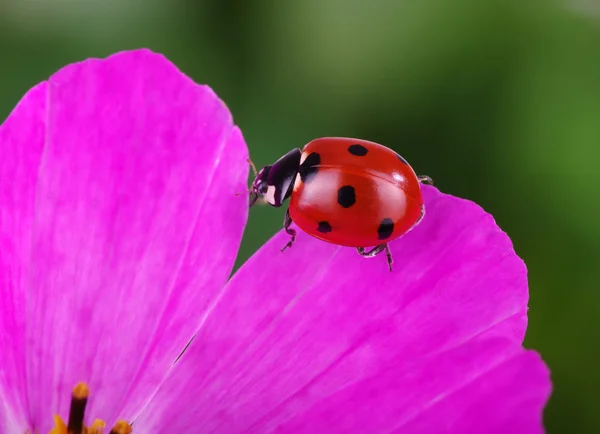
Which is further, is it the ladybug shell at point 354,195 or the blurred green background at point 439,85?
the blurred green background at point 439,85

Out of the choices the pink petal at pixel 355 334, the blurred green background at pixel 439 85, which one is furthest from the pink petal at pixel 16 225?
the blurred green background at pixel 439 85

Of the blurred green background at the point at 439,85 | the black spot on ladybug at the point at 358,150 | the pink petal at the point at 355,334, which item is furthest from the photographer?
the blurred green background at the point at 439,85

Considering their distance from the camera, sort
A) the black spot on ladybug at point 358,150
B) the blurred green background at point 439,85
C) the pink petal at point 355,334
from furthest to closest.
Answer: the blurred green background at point 439,85 < the black spot on ladybug at point 358,150 < the pink petal at point 355,334

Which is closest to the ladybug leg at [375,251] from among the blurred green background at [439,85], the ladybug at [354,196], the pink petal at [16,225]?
the ladybug at [354,196]

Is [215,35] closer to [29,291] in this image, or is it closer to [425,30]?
[425,30]

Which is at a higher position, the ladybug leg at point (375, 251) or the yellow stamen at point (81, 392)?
the ladybug leg at point (375, 251)

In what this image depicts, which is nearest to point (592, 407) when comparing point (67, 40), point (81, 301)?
point (81, 301)

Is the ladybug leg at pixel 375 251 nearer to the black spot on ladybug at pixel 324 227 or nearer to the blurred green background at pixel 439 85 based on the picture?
the black spot on ladybug at pixel 324 227
